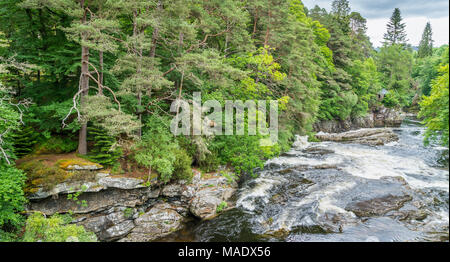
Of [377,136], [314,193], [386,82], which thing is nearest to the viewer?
[314,193]

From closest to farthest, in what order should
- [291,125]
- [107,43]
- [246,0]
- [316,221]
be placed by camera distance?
[107,43] < [316,221] < [246,0] < [291,125]

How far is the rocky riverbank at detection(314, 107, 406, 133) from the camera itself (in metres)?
27.0

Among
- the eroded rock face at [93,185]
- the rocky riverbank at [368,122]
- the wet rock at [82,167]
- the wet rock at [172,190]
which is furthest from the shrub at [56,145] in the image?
the rocky riverbank at [368,122]

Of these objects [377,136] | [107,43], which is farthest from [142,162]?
[377,136]

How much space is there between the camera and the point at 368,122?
100 ft

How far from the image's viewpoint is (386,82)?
131 ft

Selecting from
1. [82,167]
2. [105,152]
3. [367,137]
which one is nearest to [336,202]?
[105,152]

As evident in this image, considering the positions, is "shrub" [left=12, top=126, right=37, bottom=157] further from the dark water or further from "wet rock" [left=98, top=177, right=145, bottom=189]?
the dark water

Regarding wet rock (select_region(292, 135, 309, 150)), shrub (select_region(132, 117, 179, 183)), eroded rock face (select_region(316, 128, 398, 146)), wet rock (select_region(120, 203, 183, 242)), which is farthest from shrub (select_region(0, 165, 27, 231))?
eroded rock face (select_region(316, 128, 398, 146))

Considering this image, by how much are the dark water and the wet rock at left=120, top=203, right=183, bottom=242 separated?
0.44 m

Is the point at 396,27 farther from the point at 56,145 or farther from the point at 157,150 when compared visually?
the point at 56,145
